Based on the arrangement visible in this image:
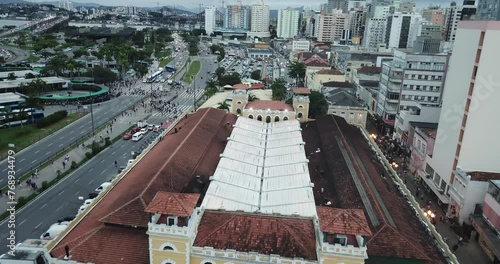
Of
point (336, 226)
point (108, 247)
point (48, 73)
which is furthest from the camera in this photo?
point (48, 73)

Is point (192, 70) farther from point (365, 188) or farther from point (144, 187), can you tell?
point (365, 188)

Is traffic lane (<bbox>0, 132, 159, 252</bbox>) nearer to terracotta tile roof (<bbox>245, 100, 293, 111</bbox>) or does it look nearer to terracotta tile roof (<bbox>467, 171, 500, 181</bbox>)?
terracotta tile roof (<bbox>245, 100, 293, 111</bbox>)

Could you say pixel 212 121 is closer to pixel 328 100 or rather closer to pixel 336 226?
pixel 328 100

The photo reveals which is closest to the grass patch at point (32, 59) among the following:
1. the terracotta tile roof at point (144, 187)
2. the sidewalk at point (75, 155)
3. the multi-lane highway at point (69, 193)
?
the sidewalk at point (75, 155)

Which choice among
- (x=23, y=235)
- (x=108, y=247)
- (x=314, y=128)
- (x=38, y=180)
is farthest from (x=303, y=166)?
(x=38, y=180)

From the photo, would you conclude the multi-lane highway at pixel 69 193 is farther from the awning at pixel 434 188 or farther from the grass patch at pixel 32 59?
the grass patch at pixel 32 59

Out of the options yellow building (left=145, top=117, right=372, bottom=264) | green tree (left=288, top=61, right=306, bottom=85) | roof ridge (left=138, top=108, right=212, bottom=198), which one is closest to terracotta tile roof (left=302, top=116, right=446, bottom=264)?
yellow building (left=145, top=117, right=372, bottom=264)

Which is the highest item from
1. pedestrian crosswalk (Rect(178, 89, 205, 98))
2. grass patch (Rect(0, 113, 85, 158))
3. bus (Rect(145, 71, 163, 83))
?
bus (Rect(145, 71, 163, 83))
